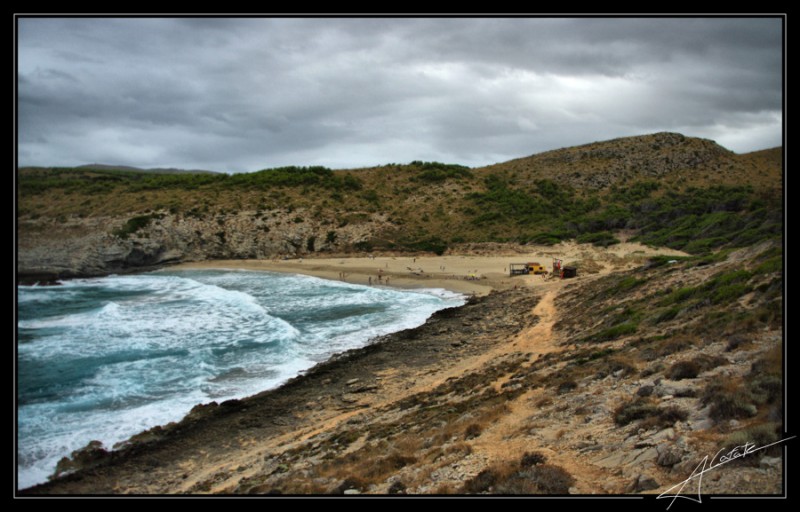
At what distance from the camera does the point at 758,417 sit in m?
6.07

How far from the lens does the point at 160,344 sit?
2045 cm

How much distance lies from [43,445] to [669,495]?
A: 1442 centimetres

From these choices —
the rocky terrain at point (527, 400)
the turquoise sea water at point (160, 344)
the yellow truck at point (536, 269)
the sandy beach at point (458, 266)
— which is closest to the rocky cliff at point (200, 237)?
the sandy beach at point (458, 266)

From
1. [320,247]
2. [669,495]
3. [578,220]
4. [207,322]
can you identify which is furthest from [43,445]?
[578,220]

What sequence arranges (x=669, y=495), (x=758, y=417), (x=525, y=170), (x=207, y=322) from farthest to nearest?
1. (x=525, y=170)
2. (x=207, y=322)
3. (x=758, y=417)
4. (x=669, y=495)

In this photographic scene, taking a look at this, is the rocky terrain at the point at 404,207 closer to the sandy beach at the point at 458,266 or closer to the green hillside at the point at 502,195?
the green hillside at the point at 502,195

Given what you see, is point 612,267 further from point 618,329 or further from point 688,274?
point 618,329

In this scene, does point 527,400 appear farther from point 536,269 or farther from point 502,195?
point 502,195

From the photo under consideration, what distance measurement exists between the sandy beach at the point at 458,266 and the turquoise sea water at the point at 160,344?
347 cm

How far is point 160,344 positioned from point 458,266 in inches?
1056

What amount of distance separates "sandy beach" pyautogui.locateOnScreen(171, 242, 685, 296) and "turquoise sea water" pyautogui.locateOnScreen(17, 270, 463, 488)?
3.47 metres

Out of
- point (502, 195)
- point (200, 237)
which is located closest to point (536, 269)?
point (502, 195)

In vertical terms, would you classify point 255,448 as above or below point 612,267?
below

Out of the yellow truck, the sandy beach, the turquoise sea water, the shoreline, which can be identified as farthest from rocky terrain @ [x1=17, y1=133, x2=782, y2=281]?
the shoreline
